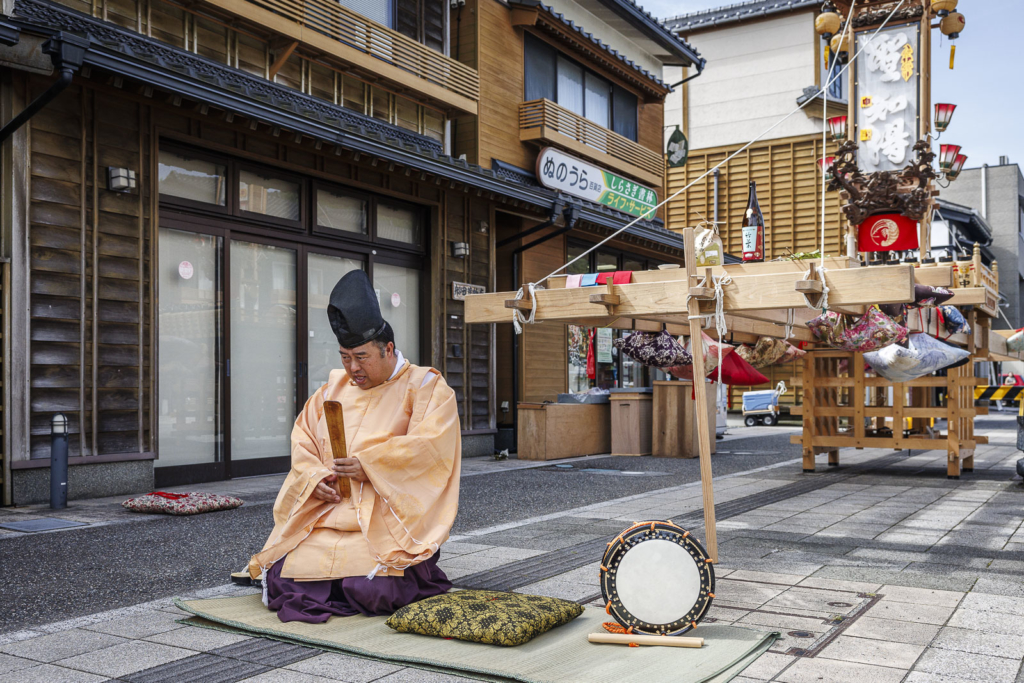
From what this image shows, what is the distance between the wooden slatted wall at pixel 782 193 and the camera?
977 inches

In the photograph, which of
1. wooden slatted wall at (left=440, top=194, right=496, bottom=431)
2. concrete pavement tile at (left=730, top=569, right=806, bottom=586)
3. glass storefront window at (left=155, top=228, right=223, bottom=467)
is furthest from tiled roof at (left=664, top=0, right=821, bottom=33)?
concrete pavement tile at (left=730, top=569, right=806, bottom=586)

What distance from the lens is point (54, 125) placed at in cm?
806

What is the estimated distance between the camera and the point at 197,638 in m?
3.84

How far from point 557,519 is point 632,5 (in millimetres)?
12982

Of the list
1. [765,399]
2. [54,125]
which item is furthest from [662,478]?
[765,399]

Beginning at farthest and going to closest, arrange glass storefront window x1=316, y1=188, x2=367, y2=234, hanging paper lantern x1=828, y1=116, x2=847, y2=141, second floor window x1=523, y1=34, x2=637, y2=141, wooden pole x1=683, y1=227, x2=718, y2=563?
second floor window x1=523, y1=34, x2=637, y2=141 → hanging paper lantern x1=828, y1=116, x2=847, y2=141 → glass storefront window x1=316, y1=188, x2=367, y2=234 → wooden pole x1=683, y1=227, x2=718, y2=563

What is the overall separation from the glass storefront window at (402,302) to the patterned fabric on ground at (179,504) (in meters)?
4.53

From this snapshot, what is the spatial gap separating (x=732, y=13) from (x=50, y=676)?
27.1 m

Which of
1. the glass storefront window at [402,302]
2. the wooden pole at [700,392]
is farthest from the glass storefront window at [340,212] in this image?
the wooden pole at [700,392]

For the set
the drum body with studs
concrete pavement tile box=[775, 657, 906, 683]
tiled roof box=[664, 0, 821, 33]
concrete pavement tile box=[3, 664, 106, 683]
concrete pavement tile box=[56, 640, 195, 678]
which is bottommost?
concrete pavement tile box=[775, 657, 906, 683]

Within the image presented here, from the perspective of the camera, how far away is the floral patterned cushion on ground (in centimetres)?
1027

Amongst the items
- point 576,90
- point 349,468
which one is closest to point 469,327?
point 576,90

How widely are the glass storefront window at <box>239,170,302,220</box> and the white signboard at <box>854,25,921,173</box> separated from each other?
6521 millimetres

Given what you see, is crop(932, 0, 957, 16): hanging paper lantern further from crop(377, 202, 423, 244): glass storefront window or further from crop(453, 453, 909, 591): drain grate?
crop(377, 202, 423, 244): glass storefront window
